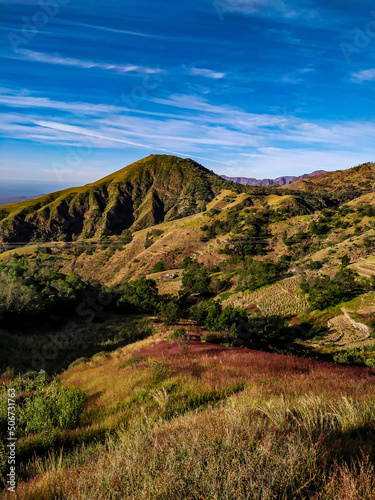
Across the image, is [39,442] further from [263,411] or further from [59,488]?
[263,411]

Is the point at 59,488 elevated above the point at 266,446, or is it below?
below

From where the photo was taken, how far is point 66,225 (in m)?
178

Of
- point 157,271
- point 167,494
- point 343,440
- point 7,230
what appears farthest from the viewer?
point 7,230

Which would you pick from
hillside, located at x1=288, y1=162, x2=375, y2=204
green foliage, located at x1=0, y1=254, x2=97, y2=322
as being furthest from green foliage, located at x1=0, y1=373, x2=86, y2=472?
hillside, located at x1=288, y1=162, x2=375, y2=204

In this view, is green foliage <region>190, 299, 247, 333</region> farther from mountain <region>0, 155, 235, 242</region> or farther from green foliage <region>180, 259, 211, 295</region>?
mountain <region>0, 155, 235, 242</region>

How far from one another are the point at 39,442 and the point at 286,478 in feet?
17.2

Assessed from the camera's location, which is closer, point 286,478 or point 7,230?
point 286,478

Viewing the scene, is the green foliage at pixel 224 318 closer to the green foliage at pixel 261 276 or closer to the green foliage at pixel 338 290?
the green foliage at pixel 338 290

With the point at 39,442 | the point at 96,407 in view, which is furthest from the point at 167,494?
the point at 96,407

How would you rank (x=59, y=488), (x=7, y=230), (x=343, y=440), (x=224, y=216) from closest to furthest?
(x=59, y=488)
(x=343, y=440)
(x=224, y=216)
(x=7, y=230)

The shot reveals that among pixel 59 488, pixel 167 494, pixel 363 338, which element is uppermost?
pixel 167 494

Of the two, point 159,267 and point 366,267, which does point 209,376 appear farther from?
point 159,267

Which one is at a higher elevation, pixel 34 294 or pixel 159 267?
pixel 34 294

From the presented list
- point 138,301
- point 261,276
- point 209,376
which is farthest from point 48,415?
point 261,276
